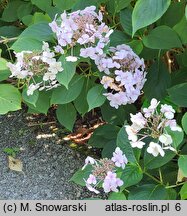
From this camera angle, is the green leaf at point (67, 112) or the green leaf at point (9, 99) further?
the green leaf at point (67, 112)

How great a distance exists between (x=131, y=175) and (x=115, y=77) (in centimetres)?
36

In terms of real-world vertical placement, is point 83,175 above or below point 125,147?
below

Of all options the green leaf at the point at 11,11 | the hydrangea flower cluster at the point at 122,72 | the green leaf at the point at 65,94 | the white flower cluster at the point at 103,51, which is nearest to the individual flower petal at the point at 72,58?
the white flower cluster at the point at 103,51

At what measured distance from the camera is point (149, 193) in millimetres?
1702

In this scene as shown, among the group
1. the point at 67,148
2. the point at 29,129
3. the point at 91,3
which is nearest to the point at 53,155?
the point at 67,148

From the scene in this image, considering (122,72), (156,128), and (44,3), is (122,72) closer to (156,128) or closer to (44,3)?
(156,128)

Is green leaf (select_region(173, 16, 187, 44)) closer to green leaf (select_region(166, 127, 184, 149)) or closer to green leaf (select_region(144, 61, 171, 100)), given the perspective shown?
green leaf (select_region(144, 61, 171, 100))

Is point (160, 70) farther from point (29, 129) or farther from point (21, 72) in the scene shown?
point (29, 129)

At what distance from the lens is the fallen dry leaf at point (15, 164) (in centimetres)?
254

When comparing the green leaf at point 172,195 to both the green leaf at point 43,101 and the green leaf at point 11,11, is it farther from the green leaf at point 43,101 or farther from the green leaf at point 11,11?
the green leaf at point 11,11

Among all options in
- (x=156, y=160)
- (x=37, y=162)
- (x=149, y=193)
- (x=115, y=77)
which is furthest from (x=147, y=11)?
(x=37, y=162)

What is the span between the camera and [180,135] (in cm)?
156

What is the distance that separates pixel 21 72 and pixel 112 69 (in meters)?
0.33

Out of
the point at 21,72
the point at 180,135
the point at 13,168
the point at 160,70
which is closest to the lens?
the point at 180,135
